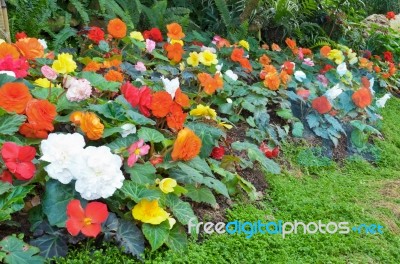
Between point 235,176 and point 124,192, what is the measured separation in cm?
87

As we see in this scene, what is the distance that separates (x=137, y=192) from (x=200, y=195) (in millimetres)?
453

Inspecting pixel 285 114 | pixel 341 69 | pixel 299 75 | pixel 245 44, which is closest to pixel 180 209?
pixel 285 114

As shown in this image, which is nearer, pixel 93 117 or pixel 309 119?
pixel 93 117

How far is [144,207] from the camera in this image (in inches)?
88.4

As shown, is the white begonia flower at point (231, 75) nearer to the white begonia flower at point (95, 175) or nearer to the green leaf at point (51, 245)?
the white begonia flower at point (95, 175)

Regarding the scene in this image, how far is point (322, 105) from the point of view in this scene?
4359 millimetres

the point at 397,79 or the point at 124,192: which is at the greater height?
the point at 124,192

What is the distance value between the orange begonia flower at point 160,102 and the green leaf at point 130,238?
0.75m

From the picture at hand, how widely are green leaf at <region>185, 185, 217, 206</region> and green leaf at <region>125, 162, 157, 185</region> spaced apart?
10.4 inches

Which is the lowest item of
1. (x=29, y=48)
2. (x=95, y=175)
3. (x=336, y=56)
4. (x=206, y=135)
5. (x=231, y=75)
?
(x=336, y=56)

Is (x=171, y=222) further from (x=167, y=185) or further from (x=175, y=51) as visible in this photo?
(x=175, y=51)

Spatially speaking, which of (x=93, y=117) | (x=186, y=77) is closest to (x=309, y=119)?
(x=186, y=77)

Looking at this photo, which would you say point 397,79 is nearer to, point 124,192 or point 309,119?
point 309,119

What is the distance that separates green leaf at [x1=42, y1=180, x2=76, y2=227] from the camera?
6.97 ft
